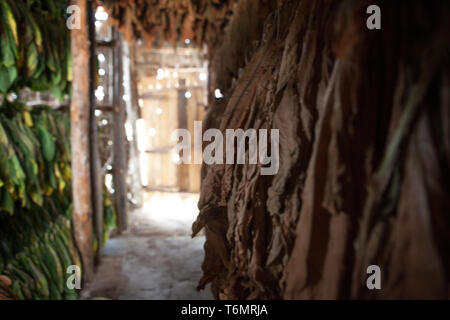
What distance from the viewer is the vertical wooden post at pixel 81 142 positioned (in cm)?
252

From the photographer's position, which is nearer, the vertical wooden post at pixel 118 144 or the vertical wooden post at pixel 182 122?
the vertical wooden post at pixel 118 144

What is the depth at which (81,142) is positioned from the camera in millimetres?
2625

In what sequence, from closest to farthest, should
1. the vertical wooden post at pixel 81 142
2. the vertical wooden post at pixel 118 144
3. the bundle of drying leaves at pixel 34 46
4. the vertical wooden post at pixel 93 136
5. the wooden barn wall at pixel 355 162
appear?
1. the wooden barn wall at pixel 355 162
2. the bundle of drying leaves at pixel 34 46
3. the vertical wooden post at pixel 81 142
4. the vertical wooden post at pixel 93 136
5. the vertical wooden post at pixel 118 144

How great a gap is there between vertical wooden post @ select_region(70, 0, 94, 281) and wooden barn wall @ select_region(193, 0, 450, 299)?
220 centimetres

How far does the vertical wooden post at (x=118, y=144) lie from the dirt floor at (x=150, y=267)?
0.32 meters

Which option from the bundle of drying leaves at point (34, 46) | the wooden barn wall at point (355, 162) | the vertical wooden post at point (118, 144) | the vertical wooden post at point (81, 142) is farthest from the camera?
the vertical wooden post at point (118, 144)

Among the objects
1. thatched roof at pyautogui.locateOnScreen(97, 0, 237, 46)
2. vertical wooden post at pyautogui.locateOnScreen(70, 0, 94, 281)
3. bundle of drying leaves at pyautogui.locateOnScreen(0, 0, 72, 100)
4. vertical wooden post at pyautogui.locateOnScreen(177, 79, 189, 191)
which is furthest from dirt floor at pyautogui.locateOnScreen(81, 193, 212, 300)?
vertical wooden post at pyautogui.locateOnScreen(177, 79, 189, 191)

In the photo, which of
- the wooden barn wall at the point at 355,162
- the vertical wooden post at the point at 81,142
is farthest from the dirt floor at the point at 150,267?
the wooden barn wall at the point at 355,162

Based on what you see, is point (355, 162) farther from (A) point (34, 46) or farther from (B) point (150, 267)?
(B) point (150, 267)

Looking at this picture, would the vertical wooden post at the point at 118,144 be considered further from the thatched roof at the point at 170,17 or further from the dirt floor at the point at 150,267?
the thatched roof at the point at 170,17

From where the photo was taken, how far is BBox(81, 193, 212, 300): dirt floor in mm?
2543

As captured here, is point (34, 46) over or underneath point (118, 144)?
over

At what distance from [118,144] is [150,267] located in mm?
1778

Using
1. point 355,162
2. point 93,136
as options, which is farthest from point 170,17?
point 355,162
